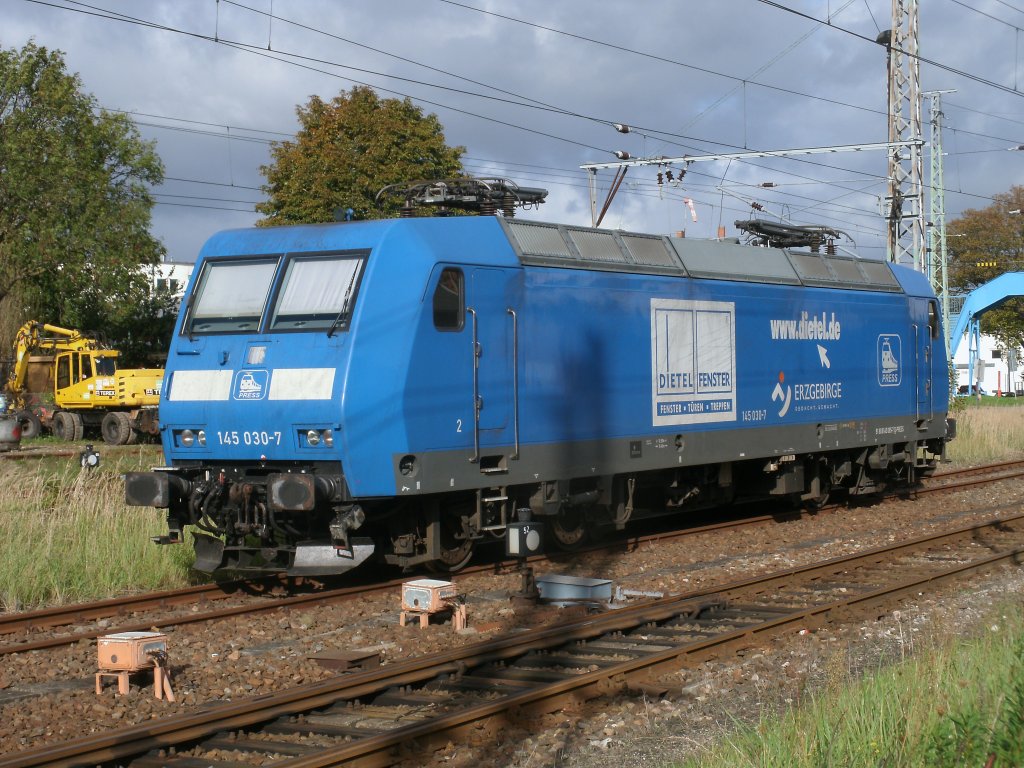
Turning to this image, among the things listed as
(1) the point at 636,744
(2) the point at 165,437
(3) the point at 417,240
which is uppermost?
(3) the point at 417,240

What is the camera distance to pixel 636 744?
6.45m

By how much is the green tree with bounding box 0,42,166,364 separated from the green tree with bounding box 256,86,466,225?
568 cm

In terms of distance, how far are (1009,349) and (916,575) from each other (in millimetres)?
48814

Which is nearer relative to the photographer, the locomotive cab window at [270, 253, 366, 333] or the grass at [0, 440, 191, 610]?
the locomotive cab window at [270, 253, 366, 333]

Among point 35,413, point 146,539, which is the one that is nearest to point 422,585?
point 146,539

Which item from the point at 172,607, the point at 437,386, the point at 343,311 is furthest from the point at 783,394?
the point at 172,607

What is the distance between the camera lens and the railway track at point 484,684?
605cm

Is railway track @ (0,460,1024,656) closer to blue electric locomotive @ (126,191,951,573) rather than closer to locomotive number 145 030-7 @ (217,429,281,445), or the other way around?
blue electric locomotive @ (126,191,951,573)

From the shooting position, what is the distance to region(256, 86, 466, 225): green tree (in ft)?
101

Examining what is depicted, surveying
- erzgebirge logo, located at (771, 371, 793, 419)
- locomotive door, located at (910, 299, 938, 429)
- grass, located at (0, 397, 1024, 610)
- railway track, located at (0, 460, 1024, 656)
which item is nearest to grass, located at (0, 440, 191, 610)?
grass, located at (0, 397, 1024, 610)

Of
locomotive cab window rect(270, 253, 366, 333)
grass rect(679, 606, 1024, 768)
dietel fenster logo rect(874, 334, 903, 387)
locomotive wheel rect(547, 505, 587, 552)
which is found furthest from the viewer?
dietel fenster logo rect(874, 334, 903, 387)

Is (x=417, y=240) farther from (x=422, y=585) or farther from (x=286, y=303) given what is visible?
(x=422, y=585)

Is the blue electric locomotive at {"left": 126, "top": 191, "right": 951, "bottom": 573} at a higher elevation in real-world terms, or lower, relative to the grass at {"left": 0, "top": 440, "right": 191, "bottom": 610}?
higher

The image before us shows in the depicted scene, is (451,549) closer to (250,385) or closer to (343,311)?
(250,385)
